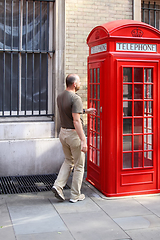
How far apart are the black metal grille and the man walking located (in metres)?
0.85

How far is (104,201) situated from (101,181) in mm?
451

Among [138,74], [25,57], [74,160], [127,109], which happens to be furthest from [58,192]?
[25,57]

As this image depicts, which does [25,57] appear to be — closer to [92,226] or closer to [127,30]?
[127,30]

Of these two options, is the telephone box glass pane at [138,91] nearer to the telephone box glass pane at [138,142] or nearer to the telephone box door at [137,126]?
the telephone box door at [137,126]

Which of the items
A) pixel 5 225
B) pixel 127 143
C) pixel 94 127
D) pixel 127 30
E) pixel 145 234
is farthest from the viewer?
pixel 94 127

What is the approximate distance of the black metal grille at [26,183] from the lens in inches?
245

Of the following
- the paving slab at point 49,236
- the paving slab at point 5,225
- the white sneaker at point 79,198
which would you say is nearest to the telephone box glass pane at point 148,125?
the white sneaker at point 79,198

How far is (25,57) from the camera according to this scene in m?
7.45

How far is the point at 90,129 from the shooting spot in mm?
6480

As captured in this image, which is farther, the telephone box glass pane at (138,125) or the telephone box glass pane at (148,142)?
the telephone box glass pane at (148,142)

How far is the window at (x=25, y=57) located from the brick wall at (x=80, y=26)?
411mm

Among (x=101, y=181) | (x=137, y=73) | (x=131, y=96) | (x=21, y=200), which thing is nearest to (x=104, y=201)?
(x=101, y=181)

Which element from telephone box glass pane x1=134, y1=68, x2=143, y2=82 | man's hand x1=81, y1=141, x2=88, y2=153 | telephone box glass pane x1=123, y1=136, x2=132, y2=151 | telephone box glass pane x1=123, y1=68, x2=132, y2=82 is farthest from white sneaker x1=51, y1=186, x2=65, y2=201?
telephone box glass pane x1=134, y1=68, x2=143, y2=82

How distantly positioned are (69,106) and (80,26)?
111 inches
